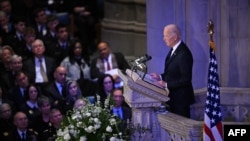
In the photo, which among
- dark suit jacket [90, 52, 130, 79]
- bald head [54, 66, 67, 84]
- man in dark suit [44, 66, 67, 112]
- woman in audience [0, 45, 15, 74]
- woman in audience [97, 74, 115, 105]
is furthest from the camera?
dark suit jacket [90, 52, 130, 79]

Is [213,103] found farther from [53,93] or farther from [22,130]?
[53,93]

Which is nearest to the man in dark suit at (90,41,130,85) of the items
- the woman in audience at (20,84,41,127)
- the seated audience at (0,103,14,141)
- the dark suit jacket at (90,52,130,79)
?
the dark suit jacket at (90,52,130,79)

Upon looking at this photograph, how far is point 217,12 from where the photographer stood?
12.0 metres

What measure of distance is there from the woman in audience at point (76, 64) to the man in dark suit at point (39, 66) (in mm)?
Result: 336

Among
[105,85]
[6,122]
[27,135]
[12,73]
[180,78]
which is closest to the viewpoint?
[180,78]

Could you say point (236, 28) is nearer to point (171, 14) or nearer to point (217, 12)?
point (217, 12)

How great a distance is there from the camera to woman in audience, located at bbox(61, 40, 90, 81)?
54.4 feet

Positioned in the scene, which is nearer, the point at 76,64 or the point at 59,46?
the point at 76,64

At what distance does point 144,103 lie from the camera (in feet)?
34.5

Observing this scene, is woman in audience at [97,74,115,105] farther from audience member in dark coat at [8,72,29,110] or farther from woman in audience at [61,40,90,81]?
audience member in dark coat at [8,72,29,110]

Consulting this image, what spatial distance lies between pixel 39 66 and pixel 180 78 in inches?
221

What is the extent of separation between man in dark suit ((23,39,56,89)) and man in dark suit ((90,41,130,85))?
0.78 m

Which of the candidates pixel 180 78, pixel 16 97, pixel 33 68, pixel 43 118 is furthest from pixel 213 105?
pixel 33 68

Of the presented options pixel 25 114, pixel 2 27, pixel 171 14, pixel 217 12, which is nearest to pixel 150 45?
pixel 171 14
